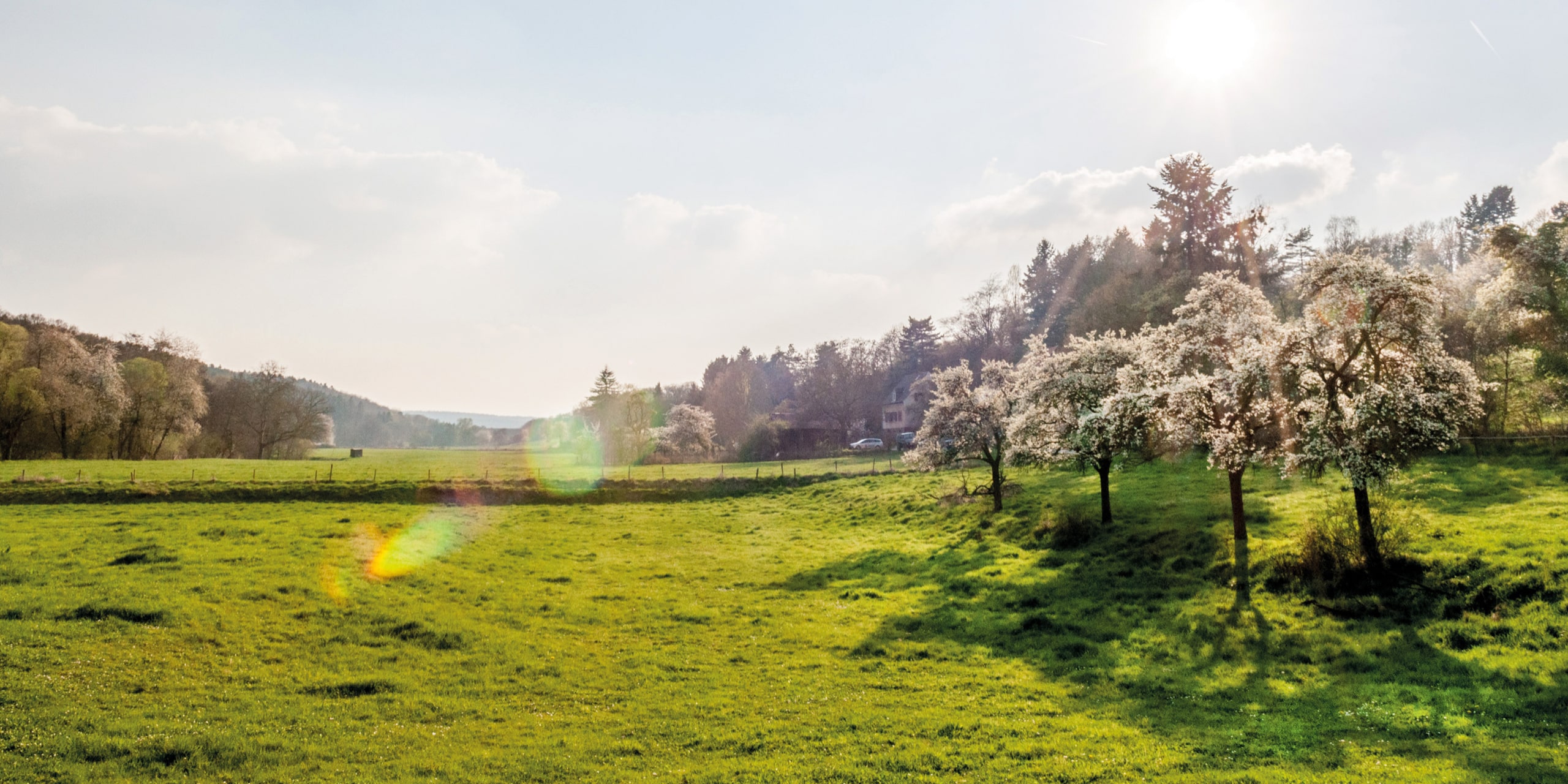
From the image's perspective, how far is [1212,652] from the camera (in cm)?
1752

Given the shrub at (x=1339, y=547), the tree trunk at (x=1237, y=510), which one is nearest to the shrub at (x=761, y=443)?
the tree trunk at (x=1237, y=510)

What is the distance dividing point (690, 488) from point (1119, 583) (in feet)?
119

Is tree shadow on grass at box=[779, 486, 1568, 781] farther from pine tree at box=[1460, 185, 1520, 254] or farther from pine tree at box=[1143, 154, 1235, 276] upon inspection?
pine tree at box=[1460, 185, 1520, 254]

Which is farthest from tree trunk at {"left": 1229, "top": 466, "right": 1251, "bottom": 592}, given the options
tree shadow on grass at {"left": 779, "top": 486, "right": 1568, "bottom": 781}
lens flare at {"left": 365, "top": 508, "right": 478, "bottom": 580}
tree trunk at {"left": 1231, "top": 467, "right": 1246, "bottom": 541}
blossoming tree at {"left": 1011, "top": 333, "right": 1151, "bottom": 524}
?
lens flare at {"left": 365, "top": 508, "right": 478, "bottom": 580}

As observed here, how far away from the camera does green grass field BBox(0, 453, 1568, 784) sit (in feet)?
39.1

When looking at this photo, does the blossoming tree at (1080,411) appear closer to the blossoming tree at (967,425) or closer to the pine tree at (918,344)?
the blossoming tree at (967,425)

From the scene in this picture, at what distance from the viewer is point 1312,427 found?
776 inches

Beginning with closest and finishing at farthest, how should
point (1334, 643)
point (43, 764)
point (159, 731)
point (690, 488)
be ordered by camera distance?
point (43, 764) < point (159, 731) < point (1334, 643) < point (690, 488)

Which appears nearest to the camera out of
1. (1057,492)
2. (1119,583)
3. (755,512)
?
(1119,583)

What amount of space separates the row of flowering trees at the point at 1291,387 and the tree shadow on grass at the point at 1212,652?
148 inches

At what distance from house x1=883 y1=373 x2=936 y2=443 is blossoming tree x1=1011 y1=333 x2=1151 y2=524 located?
222 feet

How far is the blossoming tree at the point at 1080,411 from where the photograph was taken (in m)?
28.1

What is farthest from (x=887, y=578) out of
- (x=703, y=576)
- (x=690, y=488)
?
(x=690, y=488)

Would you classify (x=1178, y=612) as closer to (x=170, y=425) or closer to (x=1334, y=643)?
(x=1334, y=643)
